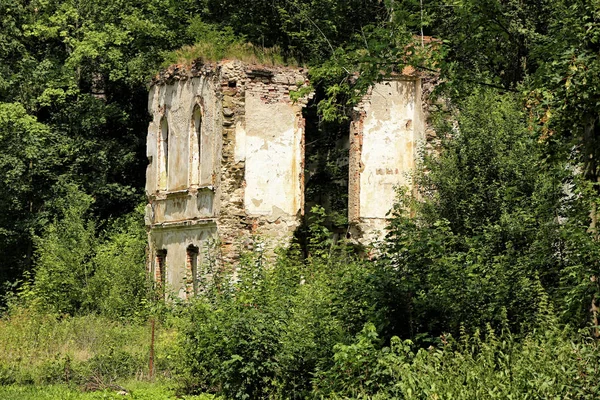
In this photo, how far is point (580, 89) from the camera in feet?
34.0

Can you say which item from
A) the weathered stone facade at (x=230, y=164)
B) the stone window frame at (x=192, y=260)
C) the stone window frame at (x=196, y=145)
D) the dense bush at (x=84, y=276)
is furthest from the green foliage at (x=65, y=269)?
the stone window frame at (x=196, y=145)

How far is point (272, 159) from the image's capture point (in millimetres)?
24484

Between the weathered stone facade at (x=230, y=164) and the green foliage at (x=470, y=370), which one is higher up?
the weathered stone facade at (x=230, y=164)

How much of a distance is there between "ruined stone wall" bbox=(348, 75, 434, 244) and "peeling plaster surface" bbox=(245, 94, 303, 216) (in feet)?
4.82

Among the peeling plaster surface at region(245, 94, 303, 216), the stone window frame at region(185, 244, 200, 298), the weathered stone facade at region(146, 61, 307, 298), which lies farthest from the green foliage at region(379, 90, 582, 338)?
the stone window frame at region(185, 244, 200, 298)

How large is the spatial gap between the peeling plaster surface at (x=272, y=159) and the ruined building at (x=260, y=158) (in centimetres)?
3

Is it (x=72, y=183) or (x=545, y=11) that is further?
(x=72, y=183)

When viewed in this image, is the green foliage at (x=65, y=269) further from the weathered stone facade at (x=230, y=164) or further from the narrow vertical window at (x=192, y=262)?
the narrow vertical window at (x=192, y=262)

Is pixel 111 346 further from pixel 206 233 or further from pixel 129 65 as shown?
pixel 129 65

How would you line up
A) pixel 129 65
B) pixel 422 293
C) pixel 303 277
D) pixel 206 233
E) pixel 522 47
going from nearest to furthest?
pixel 422 293 → pixel 303 277 → pixel 206 233 → pixel 522 47 → pixel 129 65

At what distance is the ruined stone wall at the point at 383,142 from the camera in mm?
24500

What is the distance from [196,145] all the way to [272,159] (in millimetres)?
2359

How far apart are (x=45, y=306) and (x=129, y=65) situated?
10.4 m

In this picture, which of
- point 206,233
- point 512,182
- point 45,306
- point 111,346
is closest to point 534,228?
point 512,182
